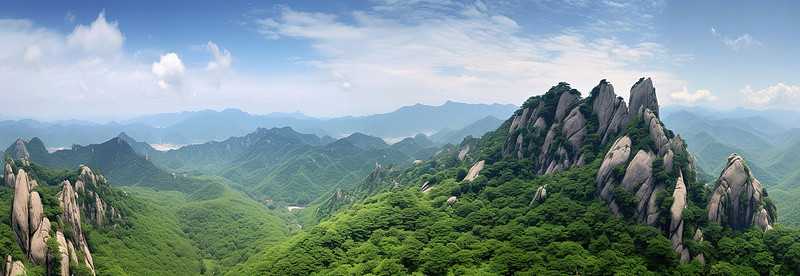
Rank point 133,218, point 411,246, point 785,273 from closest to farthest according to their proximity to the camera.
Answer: point 785,273 < point 411,246 < point 133,218

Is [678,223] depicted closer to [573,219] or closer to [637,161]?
[637,161]

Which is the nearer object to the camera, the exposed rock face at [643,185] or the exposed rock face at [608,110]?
the exposed rock face at [643,185]

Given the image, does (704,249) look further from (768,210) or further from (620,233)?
(768,210)

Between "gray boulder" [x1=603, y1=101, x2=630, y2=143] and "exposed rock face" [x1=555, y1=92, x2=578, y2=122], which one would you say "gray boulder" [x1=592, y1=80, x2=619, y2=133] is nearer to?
"gray boulder" [x1=603, y1=101, x2=630, y2=143]

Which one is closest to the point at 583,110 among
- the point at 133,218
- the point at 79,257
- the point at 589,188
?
the point at 589,188

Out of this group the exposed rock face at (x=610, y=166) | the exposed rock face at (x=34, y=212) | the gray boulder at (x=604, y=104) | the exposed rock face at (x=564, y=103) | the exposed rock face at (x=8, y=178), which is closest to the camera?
the exposed rock face at (x=34, y=212)

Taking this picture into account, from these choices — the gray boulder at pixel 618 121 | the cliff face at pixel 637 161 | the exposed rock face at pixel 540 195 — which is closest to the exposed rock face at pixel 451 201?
the exposed rock face at pixel 540 195

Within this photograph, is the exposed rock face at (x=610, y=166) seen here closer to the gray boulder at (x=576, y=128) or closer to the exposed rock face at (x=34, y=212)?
the gray boulder at (x=576, y=128)
